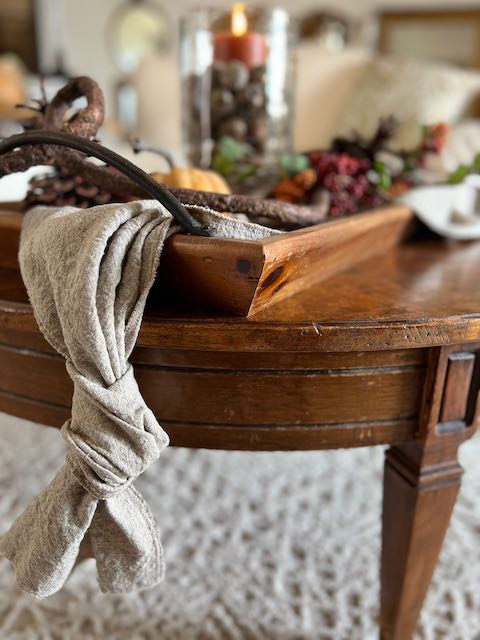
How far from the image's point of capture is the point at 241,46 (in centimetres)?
109

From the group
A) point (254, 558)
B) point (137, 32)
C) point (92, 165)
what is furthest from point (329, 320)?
point (137, 32)

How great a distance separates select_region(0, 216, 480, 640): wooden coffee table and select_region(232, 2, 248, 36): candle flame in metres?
0.71

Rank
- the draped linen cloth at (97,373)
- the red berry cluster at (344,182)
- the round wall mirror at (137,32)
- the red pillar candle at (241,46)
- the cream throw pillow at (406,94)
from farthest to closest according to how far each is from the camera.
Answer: the round wall mirror at (137,32) → the cream throw pillow at (406,94) → the red pillar candle at (241,46) → the red berry cluster at (344,182) → the draped linen cloth at (97,373)

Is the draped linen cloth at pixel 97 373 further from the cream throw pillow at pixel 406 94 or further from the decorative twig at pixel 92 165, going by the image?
the cream throw pillow at pixel 406 94

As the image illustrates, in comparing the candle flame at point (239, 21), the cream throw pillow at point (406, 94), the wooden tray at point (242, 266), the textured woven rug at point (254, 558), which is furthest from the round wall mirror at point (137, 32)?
the wooden tray at point (242, 266)

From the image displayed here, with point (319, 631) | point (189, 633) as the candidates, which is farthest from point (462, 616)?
point (189, 633)

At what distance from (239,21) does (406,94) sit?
1.03 m

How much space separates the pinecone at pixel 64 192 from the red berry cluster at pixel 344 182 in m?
0.30

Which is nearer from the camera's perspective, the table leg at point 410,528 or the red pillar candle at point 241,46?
the table leg at point 410,528

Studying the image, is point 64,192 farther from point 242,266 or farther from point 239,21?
point 239,21

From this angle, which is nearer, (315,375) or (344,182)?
(315,375)

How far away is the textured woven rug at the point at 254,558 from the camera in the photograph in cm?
83

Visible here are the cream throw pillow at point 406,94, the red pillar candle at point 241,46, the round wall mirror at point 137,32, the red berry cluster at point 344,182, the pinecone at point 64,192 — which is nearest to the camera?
the pinecone at point 64,192

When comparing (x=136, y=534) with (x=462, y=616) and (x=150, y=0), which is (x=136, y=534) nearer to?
(x=462, y=616)
